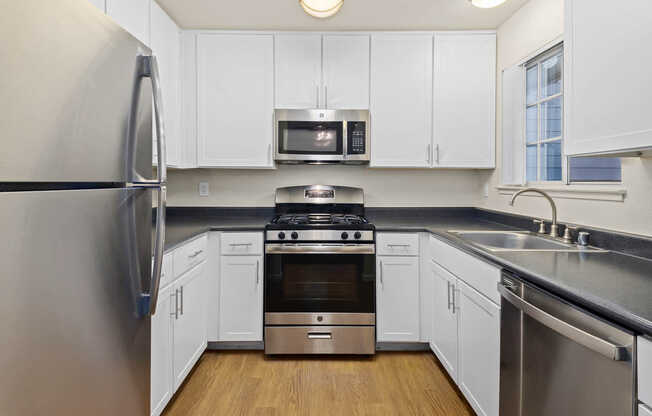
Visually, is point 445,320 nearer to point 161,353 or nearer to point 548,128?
point 548,128

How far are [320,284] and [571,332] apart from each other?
175 centimetres

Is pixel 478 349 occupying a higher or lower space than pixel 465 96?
lower

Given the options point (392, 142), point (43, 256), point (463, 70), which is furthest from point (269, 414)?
point (463, 70)

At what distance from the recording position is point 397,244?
109 inches

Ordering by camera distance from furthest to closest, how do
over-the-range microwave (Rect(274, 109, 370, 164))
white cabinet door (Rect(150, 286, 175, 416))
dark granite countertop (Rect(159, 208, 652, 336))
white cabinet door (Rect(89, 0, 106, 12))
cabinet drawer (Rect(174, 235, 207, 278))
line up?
over-the-range microwave (Rect(274, 109, 370, 164)) → cabinet drawer (Rect(174, 235, 207, 278)) → white cabinet door (Rect(150, 286, 175, 416)) → white cabinet door (Rect(89, 0, 106, 12)) → dark granite countertop (Rect(159, 208, 652, 336))

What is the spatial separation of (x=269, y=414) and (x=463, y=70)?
2670 mm

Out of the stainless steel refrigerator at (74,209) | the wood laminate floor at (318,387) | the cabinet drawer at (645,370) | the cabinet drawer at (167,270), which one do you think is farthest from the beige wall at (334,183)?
the cabinet drawer at (645,370)

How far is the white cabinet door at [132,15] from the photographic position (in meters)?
1.87

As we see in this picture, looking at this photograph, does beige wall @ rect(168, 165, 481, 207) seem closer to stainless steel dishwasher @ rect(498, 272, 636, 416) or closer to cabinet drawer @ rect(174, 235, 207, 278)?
cabinet drawer @ rect(174, 235, 207, 278)

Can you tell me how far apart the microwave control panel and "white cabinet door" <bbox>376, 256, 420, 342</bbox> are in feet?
2.75

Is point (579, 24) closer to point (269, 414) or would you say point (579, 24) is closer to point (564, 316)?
point (564, 316)

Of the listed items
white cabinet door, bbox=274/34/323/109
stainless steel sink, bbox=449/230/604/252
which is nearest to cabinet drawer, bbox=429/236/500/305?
stainless steel sink, bbox=449/230/604/252

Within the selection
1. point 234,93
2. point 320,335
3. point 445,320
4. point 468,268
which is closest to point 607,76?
point 468,268

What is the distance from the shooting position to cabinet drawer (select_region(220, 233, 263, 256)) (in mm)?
2758
